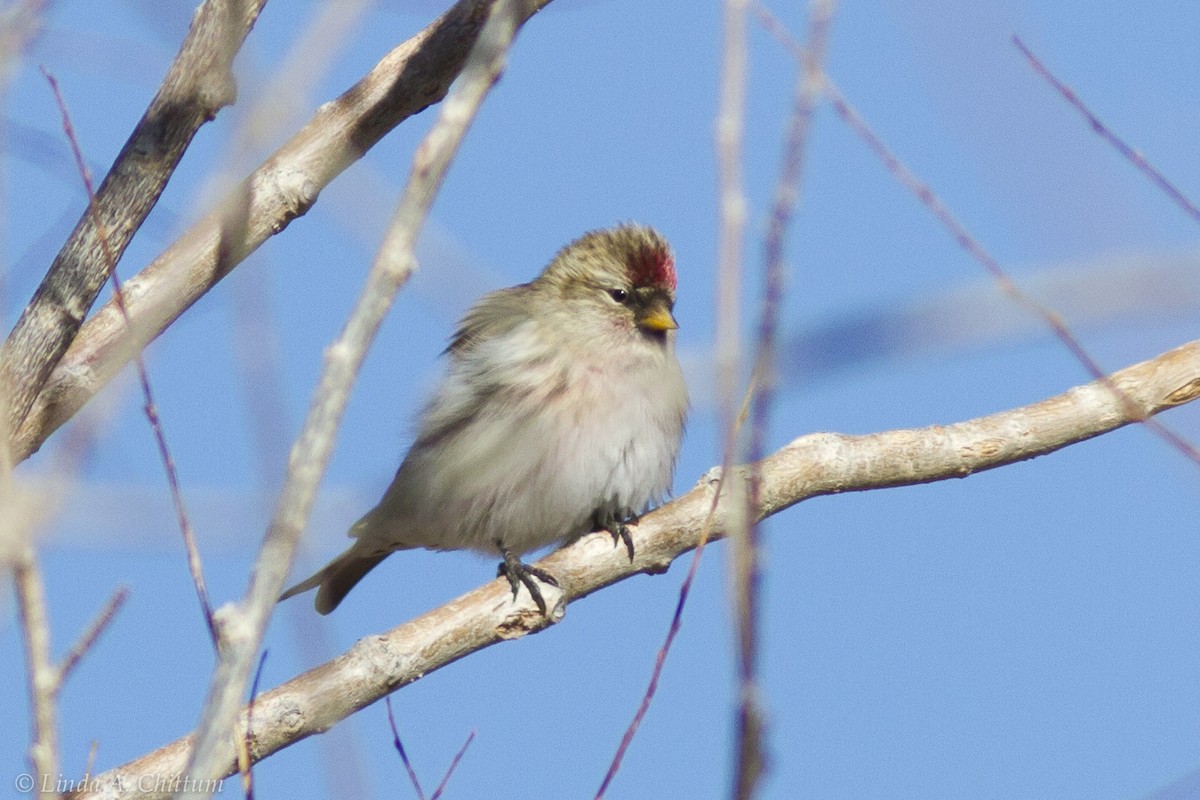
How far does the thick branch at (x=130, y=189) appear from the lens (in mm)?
3309

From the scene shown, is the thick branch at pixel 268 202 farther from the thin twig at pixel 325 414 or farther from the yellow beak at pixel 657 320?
the yellow beak at pixel 657 320

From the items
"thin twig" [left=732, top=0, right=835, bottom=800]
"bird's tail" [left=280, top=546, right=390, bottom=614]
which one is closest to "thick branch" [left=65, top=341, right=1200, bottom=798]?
"bird's tail" [left=280, top=546, right=390, bottom=614]

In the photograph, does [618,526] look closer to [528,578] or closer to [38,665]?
[528,578]

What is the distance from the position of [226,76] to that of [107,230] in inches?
18.4

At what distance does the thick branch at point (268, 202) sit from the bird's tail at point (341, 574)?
2.36m

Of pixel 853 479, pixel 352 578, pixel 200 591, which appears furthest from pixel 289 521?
pixel 352 578

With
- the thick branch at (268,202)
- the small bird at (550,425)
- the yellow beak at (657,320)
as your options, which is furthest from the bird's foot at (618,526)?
the thick branch at (268,202)

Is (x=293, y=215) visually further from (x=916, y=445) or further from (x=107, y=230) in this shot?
(x=916, y=445)

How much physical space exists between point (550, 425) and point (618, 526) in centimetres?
55

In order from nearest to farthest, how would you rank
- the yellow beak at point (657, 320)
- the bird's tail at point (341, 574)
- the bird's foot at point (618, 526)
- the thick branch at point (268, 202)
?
1. the thick branch at point (268, 202)
2. the bird's foot at point (618, 526)
3. the yellow beak at point (657, 320)
4. the bird's tail at point (341, 574)

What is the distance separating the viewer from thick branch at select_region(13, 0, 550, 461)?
347cm

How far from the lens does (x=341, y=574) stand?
19.5ft

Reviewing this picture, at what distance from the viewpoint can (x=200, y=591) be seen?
199 centimetres

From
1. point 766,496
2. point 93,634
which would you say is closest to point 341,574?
point 766,496
